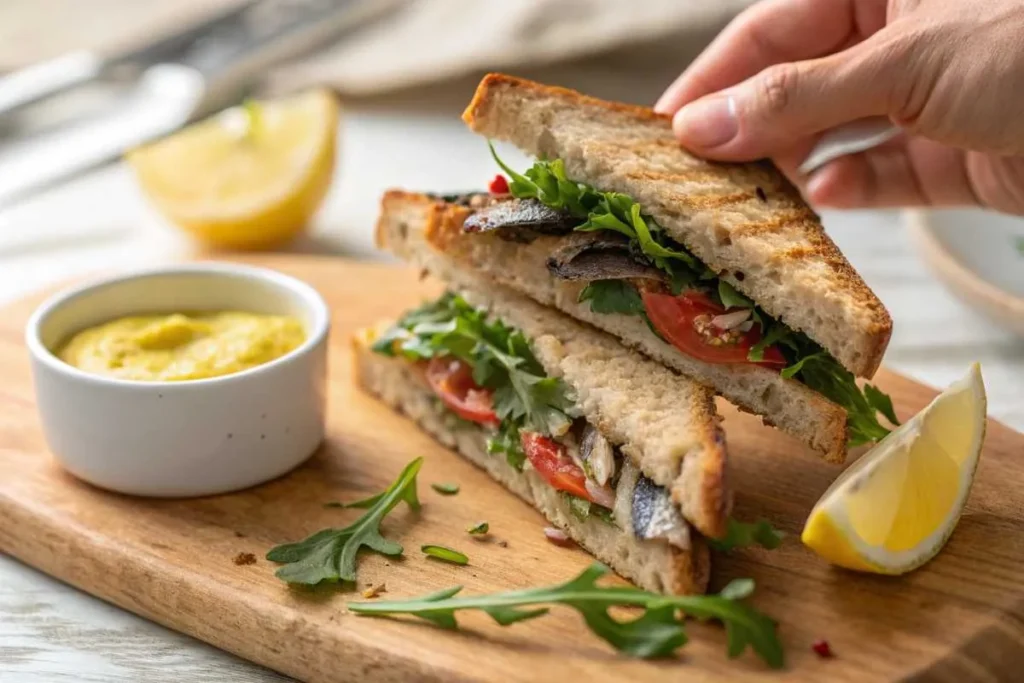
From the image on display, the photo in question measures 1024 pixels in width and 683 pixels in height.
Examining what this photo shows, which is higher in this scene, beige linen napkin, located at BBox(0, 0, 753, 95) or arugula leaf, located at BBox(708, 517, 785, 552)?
beige linen napkin, located at BBox(0, 0, 753, 95)

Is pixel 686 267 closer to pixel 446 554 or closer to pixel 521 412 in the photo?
pixel 521 412

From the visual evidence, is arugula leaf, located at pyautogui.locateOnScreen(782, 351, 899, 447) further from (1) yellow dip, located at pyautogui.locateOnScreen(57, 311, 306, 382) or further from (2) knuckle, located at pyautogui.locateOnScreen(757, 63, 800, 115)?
(1) yellow dip, located at pyautogui.locateOnScreen(57, 311, 306, 382)

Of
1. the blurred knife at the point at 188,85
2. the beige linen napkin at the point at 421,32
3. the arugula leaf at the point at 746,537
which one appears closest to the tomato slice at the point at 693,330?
the arugula leaf at the point at 746,537

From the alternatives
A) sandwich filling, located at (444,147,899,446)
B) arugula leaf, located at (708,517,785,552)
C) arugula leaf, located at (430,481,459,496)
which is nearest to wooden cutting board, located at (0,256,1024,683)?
arugula leaf, located at (430,481,459,496)

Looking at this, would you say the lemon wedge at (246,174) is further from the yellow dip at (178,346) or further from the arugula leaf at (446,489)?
the arugula leaf at (446,489)

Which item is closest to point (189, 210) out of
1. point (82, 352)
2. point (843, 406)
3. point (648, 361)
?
point (82, 352)

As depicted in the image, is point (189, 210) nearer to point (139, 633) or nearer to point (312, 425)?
point (312, 425)
